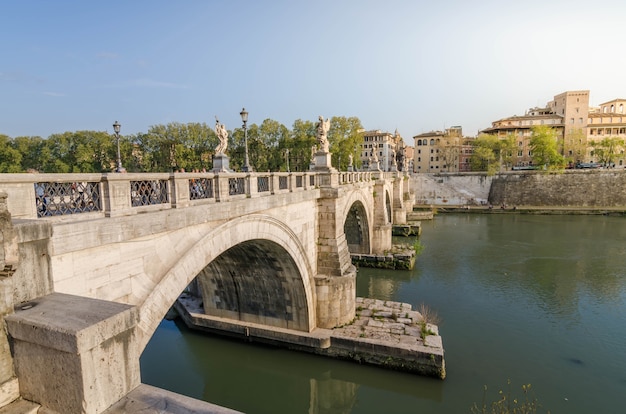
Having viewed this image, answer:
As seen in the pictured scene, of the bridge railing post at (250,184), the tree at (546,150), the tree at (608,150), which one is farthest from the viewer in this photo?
the tree at (608,150)

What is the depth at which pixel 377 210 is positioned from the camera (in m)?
25.0

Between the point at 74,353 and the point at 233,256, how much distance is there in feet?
30.4

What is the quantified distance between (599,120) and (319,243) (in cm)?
7337

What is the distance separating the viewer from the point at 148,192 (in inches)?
223

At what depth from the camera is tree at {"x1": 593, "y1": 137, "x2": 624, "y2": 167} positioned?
5625 cm

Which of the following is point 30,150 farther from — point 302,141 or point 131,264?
point 131,264

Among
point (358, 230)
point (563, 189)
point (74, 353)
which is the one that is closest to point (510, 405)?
point (74, 353)

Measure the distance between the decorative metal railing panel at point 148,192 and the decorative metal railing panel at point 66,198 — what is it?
630mm

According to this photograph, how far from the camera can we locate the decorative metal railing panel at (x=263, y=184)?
9.51m

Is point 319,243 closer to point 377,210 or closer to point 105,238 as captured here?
point 105,238

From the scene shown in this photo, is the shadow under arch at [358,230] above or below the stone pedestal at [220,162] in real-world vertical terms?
below

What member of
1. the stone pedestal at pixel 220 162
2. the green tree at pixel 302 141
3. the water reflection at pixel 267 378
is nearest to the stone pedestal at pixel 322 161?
the stone pedestal at pixel 220 162

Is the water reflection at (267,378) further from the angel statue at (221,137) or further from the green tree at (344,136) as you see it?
the green tree at (344,136)

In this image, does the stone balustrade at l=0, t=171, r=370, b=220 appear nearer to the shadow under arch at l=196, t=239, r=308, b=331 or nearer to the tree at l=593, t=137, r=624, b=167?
the shadow under arch at l=196, t=239, r=308, b=331
